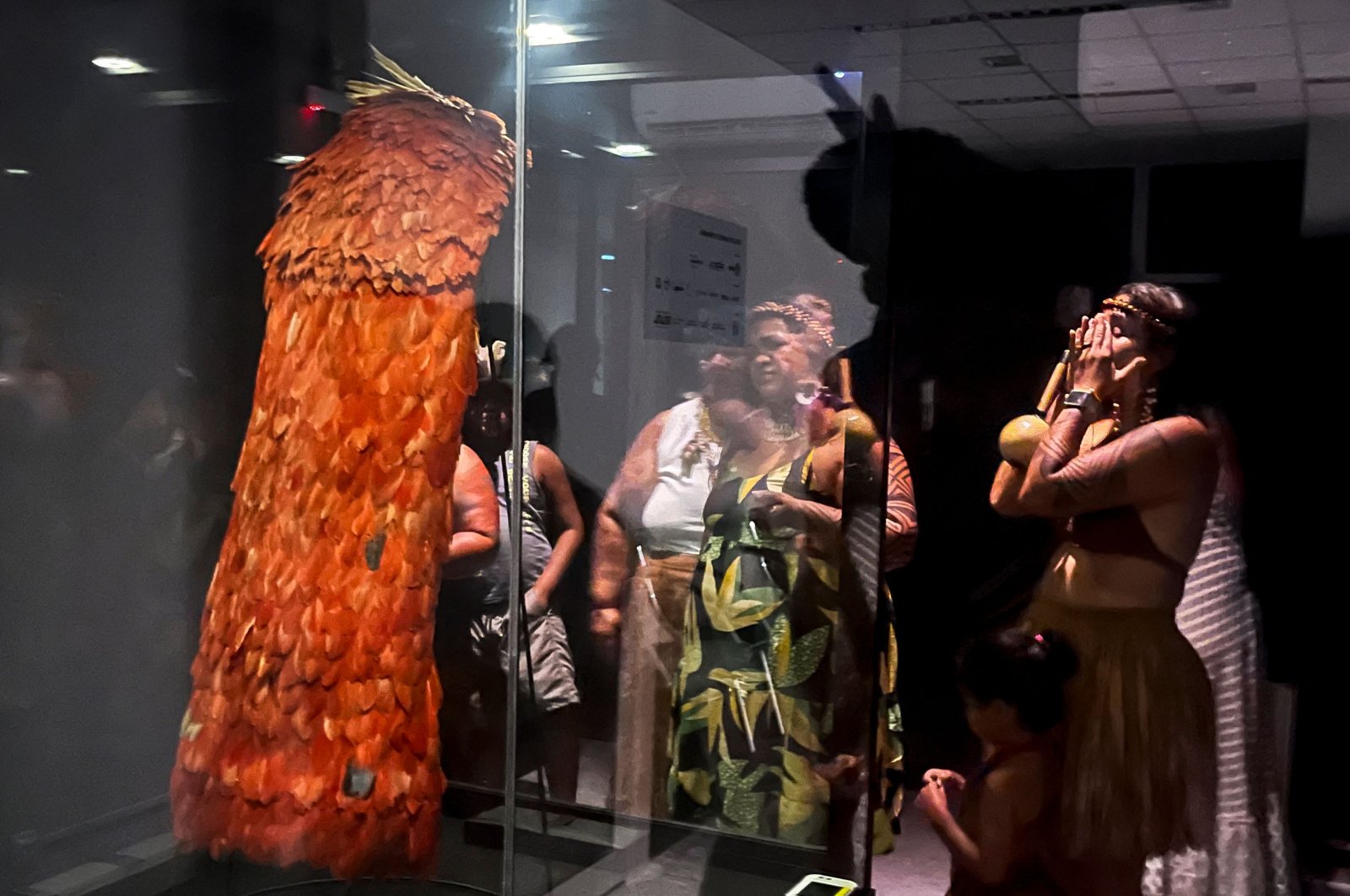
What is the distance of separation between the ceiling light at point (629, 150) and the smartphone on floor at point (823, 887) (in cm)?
108

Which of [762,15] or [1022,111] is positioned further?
[762,15]

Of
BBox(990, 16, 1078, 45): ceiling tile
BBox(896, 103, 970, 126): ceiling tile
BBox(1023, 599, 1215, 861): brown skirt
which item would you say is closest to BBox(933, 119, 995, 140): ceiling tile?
BBox(896, 103, 970, 126): ceiling tile

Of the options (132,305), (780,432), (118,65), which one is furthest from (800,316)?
(118,65)

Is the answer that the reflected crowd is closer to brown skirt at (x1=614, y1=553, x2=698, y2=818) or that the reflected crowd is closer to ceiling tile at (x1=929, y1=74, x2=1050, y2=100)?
brown skirt at (x1=614, y1=553, x2=698, y2=818)

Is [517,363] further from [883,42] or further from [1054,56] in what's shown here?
[1054,56]

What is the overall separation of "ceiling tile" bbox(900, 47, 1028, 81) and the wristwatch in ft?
1.34

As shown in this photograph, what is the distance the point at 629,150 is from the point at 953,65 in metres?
0.53

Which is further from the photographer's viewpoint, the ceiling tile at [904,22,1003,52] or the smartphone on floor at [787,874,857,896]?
the smartphone on floor at [787,874,857,896]

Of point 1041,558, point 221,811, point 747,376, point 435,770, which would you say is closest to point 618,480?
point 747,376

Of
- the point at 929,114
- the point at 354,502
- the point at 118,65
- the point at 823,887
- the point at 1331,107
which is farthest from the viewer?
the point at 118,65

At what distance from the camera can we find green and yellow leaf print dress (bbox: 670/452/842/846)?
1.78 meters

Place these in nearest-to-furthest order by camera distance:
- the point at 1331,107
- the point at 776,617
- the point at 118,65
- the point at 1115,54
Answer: the point at 1331,107 → the point at 1115,54 → the point at 776,617 → the point at 118,65

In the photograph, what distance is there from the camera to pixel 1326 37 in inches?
55.7

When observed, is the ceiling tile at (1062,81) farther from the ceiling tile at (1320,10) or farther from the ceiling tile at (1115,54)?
the ceiling tile at (1320,10)
